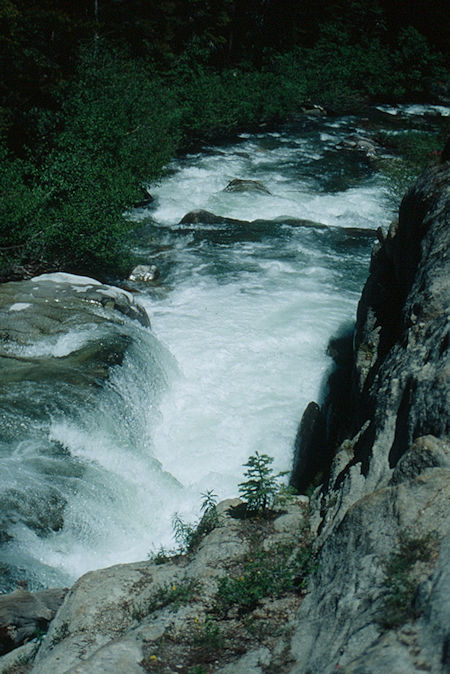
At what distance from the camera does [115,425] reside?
7.55m

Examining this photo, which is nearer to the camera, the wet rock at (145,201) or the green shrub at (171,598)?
the green shrub at (171,598)

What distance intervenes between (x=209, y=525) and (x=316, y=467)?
7.93 ft

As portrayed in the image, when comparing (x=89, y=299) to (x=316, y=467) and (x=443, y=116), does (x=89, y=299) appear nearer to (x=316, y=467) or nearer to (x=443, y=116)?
(x=316, y=467)

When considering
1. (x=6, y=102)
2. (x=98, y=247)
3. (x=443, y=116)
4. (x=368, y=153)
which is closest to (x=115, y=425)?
(x=98, y=247)

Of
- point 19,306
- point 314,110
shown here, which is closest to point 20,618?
point 19,306

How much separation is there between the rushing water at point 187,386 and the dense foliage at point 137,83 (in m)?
1.78

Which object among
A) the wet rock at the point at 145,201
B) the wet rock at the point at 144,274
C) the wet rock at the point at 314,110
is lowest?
the wet rock at the point at 144,274

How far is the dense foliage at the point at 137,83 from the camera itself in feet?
36.9

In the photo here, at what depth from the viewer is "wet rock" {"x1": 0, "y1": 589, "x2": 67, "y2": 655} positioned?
15.6ft

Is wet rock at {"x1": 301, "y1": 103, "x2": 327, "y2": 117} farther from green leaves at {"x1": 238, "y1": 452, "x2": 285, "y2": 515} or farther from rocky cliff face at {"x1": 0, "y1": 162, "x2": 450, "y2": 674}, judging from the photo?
green leaves at {"x1": 238, "y1": 452, "x2": 285, "y2": 515}

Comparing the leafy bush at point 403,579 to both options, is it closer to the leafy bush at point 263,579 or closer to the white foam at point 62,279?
the leafy bush at point 263,579

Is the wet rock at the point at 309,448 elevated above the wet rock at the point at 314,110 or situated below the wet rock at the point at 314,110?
below

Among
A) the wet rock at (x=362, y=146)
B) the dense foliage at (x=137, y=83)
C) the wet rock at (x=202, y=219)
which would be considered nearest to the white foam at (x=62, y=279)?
the dense foliage at (x=137, y=83)

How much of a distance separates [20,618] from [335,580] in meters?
2.67
